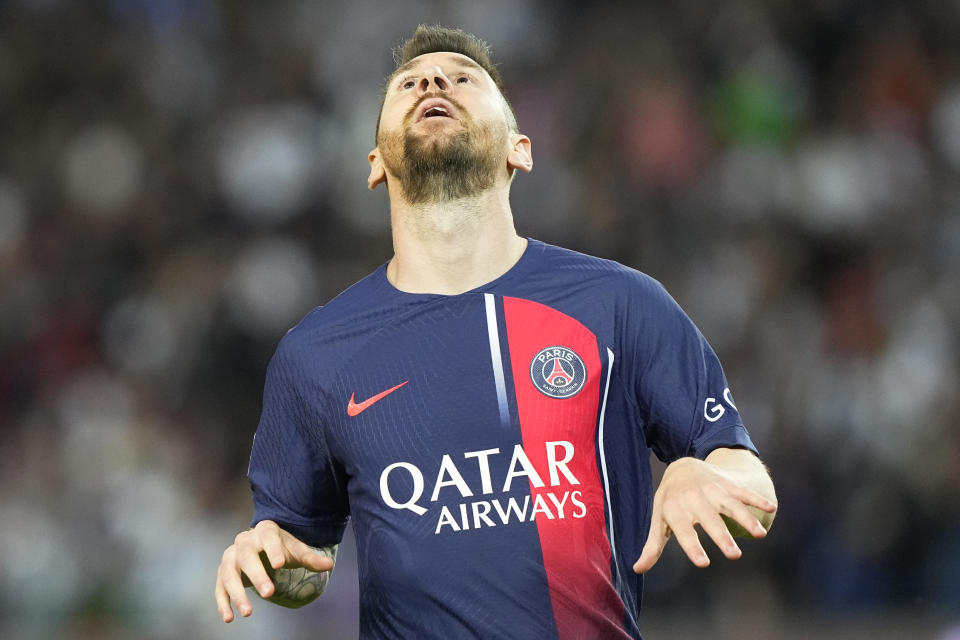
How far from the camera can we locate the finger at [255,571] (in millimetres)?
3275

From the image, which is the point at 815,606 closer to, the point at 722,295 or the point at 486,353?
the point at 722,295

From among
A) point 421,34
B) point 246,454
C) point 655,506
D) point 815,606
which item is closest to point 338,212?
point 246,454

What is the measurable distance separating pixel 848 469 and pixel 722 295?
6.04ft

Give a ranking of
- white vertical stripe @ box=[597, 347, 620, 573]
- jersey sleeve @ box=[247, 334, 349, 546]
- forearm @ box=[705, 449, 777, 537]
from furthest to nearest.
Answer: jersey sleeve @ box=[247, 334, 349, 546] → white vertical stripe @ box=[597, 347, 620, 573] → forearm @ box=[705, 449, 777, 537]

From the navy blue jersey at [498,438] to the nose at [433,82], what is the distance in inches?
24.0

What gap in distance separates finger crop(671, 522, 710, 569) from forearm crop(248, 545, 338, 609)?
47.2 inches

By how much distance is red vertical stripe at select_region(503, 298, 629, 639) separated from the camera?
3.38 metres

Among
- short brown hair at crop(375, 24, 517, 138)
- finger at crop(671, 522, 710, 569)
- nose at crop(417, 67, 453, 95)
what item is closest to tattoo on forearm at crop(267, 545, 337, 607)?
finger at crop(671, 522, 710, 569)

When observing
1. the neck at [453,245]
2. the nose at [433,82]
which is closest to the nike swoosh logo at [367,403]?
the neck at [453,245]

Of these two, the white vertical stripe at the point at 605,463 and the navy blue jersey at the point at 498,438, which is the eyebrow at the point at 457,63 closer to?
the navy blue jersey at the point at 498,438

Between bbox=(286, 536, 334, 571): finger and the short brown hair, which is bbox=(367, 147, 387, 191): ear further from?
bbox=(286, 536, 334, 571): finger

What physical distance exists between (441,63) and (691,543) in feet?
6.09

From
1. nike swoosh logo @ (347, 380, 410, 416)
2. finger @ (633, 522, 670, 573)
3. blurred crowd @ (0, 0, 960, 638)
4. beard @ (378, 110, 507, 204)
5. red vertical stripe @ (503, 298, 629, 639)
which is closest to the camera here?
finger @ (633, 522, 670, 573)

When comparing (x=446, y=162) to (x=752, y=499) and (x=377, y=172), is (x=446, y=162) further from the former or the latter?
(x=752, y=499)
